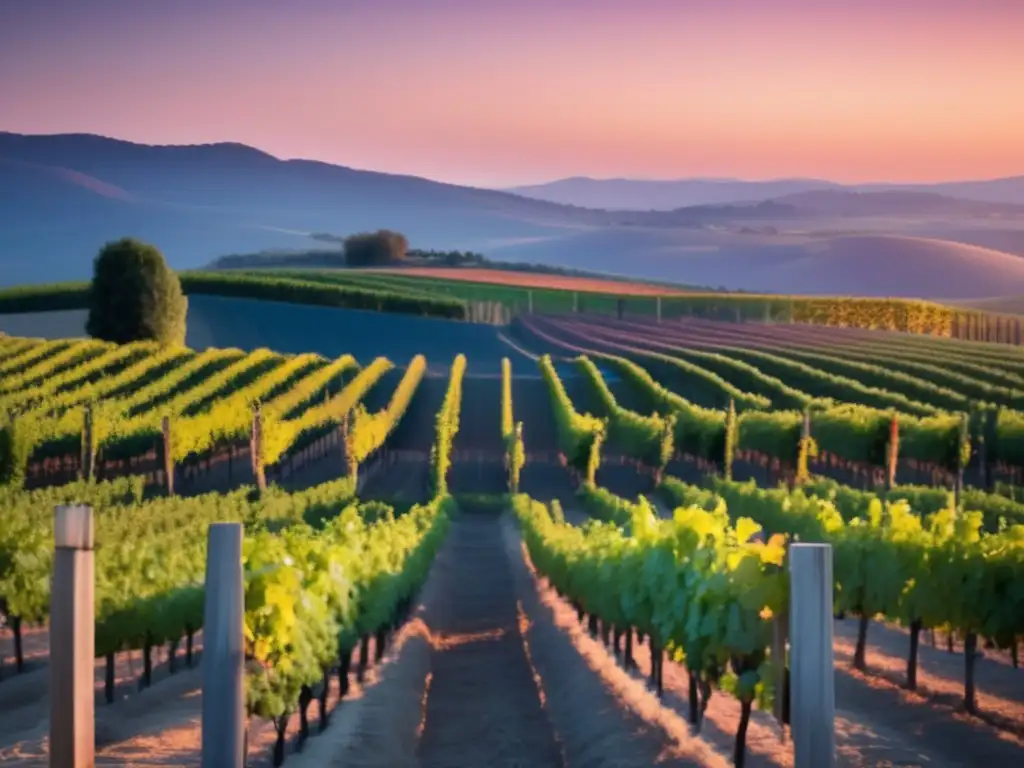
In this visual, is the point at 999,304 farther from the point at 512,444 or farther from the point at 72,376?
the point at 72,376

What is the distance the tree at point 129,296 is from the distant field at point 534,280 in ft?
92.6

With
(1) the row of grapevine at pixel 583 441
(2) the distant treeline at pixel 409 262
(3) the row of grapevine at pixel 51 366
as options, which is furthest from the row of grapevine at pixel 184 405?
(2) the distant treeline at pixel 409 262

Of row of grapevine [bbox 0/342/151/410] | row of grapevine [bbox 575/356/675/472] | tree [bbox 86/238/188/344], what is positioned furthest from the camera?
tree [bbox 86/238/188/344]

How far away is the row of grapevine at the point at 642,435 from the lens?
39.5 metres

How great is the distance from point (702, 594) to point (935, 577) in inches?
197

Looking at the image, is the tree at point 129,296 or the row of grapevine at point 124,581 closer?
the row of grapevine at point 124,581

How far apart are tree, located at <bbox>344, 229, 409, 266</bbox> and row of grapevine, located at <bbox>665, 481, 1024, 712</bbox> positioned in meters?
84.4

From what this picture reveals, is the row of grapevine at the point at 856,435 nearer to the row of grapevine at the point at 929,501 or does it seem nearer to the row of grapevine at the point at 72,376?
the row of grapevine at the point at 929,501

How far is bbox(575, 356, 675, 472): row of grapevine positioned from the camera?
39469mm

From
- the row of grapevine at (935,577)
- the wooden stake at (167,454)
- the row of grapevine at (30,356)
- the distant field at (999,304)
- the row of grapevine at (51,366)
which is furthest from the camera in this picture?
the distant field at (999,304)

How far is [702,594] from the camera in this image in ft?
35.7

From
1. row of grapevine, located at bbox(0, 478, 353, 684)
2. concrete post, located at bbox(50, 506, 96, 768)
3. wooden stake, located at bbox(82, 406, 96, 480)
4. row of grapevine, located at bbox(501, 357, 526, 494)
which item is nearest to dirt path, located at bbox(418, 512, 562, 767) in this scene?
row of grapevine, located at bbox(0, 478, 353, 684)

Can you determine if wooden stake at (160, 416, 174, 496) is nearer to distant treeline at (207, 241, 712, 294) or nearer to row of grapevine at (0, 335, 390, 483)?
row of grapevine at (0, 335, 390, 483)

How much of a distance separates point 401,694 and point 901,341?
42468 millimetres
